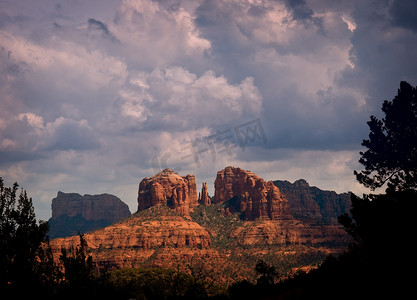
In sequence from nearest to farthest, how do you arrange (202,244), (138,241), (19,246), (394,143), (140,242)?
(19,246), (394,143), (140,242), (138,241), (202,244)

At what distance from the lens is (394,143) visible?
222 feet

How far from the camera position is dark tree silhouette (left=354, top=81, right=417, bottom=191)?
212ft

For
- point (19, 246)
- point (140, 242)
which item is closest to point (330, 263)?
point (19, 246)

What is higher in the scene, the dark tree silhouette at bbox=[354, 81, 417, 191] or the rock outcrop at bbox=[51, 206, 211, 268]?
the dark tree silhouette at bbox=[354, 81, 417, 191]

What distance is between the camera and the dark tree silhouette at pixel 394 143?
6475cm

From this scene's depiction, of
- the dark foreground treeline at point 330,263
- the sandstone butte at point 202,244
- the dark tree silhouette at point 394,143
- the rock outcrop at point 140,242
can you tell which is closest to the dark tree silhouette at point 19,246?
the dark foreground treeline at point 330,263

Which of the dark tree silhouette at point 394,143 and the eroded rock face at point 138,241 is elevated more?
the dark tree silhouette at point 394,143


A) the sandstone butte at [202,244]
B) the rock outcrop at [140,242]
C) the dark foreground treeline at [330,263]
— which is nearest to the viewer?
the dark foreground treeline at [330,263]

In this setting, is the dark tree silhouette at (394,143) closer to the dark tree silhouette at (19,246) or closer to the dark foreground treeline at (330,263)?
the dark foreground treeline at (330,263)

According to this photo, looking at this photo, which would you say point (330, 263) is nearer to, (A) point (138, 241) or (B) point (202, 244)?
(A) point (138, 241)

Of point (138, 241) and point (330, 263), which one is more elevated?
point (138, 241)

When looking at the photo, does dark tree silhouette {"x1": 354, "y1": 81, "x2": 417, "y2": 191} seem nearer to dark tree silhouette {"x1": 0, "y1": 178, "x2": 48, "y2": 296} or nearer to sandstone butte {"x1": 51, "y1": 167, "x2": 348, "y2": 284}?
dark tree silhouette {"x1": 0, "y1": 178, "x2": 48, "y2": 296}

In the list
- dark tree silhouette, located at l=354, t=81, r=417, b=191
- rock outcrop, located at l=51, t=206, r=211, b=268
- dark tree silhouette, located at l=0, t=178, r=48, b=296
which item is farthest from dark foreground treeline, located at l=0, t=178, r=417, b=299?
rock outcrop, located at l=51, t=206, r=211, b=268

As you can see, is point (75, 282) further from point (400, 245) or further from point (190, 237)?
point (190, 237)
